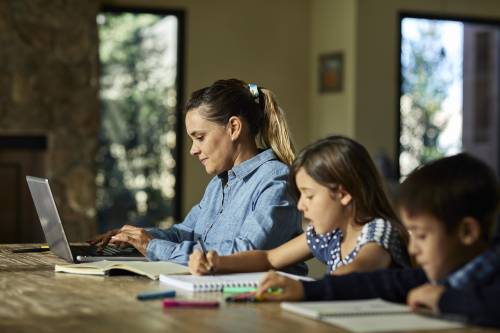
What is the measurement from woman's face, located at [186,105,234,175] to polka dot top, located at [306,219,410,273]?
23.0 inches

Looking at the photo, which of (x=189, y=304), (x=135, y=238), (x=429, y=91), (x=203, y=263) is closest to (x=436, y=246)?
(x=189, y=304)

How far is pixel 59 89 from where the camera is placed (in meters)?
6.03

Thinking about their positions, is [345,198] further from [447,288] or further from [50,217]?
[50,217]

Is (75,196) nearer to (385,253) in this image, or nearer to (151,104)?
(151,104)

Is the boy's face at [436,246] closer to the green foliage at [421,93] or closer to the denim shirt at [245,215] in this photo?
the denim shirt at [245,215]

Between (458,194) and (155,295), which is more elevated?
(458,194)

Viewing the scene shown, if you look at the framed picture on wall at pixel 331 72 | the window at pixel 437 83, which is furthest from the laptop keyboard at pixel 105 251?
the window at pixel 437 83

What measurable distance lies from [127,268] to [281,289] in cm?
53

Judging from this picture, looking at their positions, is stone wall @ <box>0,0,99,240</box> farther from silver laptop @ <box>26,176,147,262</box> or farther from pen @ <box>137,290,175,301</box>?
pen @ <box>137,290,175,301</box>

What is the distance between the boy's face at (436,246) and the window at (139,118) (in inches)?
198

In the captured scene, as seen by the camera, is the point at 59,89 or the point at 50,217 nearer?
the point at 50,217

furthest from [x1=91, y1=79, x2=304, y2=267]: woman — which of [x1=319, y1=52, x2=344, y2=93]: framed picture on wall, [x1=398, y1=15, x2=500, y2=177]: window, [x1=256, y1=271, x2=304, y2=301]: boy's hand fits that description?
[x1=398, y1=15, x2=500, y2=177]: window

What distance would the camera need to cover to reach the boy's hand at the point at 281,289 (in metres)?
1.66

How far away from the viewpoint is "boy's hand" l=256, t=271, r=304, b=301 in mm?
1657
